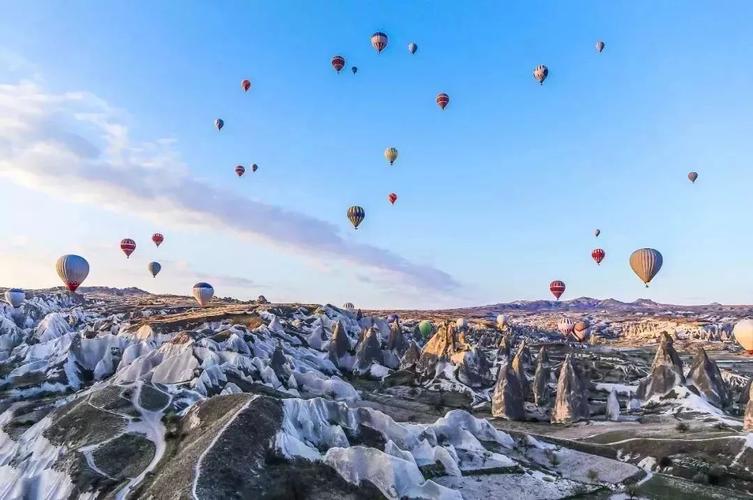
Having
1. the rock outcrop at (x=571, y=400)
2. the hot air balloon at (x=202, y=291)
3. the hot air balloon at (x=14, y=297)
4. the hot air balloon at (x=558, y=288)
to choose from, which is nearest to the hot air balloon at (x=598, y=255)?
the hot air balloon at (x=558, y=288)

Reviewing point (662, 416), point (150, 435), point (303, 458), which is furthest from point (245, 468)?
point (662, 416)

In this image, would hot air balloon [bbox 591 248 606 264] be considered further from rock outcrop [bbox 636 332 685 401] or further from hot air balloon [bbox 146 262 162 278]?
hot air balloon [bbox 146 262 162 278]

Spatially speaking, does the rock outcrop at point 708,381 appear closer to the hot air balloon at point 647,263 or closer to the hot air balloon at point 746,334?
the hot air balloon at point 746,334

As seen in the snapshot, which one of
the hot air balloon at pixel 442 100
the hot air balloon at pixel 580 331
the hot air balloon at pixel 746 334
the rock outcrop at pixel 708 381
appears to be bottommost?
the rock outcrop at pixel 708 381

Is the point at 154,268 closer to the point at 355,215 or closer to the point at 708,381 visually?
the point at 355,215

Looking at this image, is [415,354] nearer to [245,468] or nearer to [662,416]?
[662,416]

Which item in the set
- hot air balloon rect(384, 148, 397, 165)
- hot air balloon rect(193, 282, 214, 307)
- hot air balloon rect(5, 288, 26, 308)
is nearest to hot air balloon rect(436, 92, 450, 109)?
hot air balloon rect(384, 148, 397, 165)
